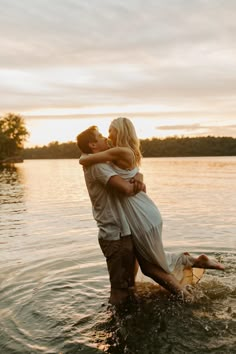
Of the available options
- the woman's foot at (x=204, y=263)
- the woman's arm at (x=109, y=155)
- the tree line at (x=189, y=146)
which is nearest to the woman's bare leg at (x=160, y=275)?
the woman's foot at (x=204, y=263)

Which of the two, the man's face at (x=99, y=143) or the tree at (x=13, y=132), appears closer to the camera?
the man's face at (x=99, y=143)

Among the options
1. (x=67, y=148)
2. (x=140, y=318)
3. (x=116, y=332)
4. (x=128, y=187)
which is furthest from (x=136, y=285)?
(x=67, y=148)

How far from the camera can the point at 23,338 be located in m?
5.74

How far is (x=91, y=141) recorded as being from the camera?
6070 millimetres

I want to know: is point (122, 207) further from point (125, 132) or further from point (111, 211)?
point (125, 132)

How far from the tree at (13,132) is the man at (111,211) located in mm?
112299

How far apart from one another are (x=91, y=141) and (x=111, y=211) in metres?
1.03

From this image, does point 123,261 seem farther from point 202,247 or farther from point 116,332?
point 202,247

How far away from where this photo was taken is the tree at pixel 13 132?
117562 mm

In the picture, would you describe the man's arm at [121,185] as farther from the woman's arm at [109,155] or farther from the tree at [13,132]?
the tree at [13,132]

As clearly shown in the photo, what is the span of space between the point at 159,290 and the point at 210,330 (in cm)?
163

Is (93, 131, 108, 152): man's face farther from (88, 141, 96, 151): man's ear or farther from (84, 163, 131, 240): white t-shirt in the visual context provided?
(84, 163, 131, 240): white t-shirt

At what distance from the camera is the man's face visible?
6098mm

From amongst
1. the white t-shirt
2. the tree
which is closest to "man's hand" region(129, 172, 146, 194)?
the white t-shirt
